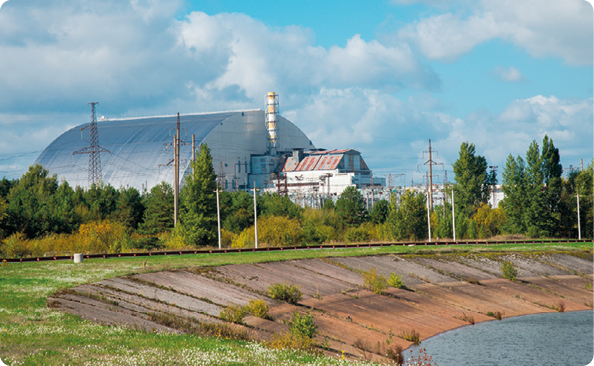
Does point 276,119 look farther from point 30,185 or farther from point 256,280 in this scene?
point 256,280

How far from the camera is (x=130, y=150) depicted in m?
125

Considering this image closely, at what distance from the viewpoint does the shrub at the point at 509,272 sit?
43.8 metres

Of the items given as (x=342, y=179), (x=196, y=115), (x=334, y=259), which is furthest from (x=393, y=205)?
(x=196, y=115)

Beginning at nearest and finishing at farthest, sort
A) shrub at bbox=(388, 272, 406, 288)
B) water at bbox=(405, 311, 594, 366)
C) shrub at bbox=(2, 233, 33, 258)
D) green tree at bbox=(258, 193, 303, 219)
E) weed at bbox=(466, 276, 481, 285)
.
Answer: water at bbox=(405, 311, 594, 366) → shrub at bbox=(388, 272, 406, 288) → weed at bbox=(466, 276, 481, 285) → shrub at bbox=(2, 233, 33, 258) → green tree at bbox=(258, 193, 303, 219)

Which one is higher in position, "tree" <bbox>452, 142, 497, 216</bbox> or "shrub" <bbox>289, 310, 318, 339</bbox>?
"tree" <bbox>452, 142, 497, 216</bbox>

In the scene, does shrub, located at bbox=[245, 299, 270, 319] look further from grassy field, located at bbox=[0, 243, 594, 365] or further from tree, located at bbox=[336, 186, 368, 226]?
tree, located at bbox=[336, 186, 368, 226]

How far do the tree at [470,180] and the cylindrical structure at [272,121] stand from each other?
55995 mm

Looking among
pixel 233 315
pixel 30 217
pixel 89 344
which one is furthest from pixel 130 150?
pixel 89 344

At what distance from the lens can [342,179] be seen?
125438 millimetres

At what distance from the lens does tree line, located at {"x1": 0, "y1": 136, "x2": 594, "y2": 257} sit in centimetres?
5766

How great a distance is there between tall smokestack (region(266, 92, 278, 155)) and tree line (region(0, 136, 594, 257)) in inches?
1859

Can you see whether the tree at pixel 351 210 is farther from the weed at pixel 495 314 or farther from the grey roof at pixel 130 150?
the grey roof at pixel 130 150

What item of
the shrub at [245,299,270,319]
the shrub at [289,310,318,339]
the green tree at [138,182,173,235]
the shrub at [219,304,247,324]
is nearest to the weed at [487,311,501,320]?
the shrub at [245,299,270,319]

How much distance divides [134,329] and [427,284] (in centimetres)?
2533
